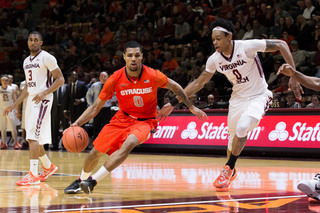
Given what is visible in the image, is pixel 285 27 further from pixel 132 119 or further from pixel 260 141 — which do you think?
pixel 132 119

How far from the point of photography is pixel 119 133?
675 centimetres

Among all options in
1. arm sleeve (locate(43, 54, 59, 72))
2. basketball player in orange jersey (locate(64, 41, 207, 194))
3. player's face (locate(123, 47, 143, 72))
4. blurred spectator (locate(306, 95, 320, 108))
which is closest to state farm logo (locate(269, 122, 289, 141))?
blurred spectator (locate(306, 95, 320, 108))

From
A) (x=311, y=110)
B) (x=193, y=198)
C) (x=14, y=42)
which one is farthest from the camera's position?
(x=14, y=42)

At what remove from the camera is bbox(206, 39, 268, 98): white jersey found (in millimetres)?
7496

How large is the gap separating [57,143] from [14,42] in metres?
8.40

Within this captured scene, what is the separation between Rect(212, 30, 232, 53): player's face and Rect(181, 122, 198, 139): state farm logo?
709cm

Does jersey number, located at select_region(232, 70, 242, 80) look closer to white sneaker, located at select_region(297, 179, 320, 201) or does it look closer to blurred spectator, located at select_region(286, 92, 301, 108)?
white sneaker, located at select_region(297, 179, 320, 201)

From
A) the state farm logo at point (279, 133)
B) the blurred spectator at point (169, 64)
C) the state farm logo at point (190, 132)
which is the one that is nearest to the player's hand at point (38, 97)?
the state farm logo at point (279, 133)

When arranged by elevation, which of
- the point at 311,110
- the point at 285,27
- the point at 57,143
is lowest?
the point at 57,143

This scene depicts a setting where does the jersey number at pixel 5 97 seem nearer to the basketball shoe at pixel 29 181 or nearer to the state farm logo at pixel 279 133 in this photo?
the state farm logo at pixel 279 133

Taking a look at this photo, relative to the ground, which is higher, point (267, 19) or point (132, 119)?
point (267, 19)

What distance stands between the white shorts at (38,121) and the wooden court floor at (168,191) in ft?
2.27

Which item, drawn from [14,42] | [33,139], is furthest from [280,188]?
[14,42]

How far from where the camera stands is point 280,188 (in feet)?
23.7
